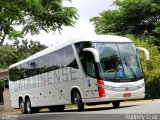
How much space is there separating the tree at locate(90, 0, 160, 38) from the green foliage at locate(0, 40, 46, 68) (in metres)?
12.2

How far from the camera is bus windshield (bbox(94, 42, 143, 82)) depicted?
61.5 feet

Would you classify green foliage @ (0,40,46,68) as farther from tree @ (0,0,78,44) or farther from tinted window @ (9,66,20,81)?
tree @ (0,0,78,44)

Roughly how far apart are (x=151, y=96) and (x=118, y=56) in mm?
19416

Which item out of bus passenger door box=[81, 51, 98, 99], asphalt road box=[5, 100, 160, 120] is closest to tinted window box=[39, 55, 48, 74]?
bus passenger door box=[81, 51, 98, 99]

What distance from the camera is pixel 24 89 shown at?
27.6 m

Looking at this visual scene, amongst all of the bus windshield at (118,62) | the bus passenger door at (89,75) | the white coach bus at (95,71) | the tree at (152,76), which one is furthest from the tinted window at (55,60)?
the tree at (152,76)

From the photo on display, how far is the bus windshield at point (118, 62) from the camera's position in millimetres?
A: 18750

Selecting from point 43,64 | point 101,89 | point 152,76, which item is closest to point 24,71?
point 43,64

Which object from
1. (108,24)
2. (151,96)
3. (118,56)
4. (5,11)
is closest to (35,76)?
(118,56)

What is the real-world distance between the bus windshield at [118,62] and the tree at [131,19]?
96.5ft

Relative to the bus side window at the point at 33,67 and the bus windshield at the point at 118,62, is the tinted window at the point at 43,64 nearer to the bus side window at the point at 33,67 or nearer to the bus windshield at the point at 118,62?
the bus side window at the point at 33,67

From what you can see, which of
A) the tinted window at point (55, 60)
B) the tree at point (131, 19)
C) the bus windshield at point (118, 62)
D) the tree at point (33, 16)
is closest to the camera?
the tree at point (33, 16)

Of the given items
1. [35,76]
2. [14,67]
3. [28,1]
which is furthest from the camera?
[14,67]

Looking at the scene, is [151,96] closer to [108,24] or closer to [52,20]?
[108,24]
